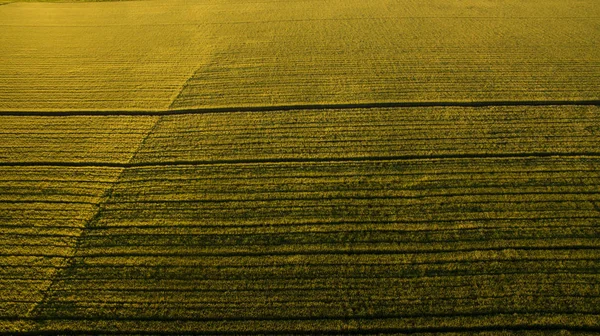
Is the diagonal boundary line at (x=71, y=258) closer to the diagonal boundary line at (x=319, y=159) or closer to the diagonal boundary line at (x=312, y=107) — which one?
the diagonal boundary line at (x=319, y=159)

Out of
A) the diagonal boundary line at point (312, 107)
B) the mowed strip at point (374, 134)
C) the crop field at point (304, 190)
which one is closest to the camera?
the crop field at point (304, 190)

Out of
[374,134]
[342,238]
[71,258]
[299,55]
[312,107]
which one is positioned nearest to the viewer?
[71,258]

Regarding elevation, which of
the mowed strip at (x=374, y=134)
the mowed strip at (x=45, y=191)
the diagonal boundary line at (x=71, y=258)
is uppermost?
the mowed strip at (x=45, y=191)

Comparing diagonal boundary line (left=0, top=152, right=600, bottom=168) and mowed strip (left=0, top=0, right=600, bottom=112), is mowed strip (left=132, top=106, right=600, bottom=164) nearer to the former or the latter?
diagonal boundary line (left=0, top=152, right=600, bottom=168)

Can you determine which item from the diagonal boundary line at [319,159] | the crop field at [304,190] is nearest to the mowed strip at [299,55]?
the crop field at [304,190]

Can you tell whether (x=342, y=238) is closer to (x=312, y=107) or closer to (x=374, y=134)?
(x=374, y=134)

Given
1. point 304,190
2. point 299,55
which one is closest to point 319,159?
point 304,190

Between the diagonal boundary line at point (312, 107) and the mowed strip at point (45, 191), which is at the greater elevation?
the mowed strip at point (45, 191)

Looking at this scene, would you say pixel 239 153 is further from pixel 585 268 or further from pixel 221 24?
pixel 221 24

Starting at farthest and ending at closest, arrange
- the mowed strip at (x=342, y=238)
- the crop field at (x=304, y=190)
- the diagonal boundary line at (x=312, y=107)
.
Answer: the diagonal boundary line at (x=312, y=107), the crop field at (x=304, y=190), the mowed strip at (x=342, y=238)
